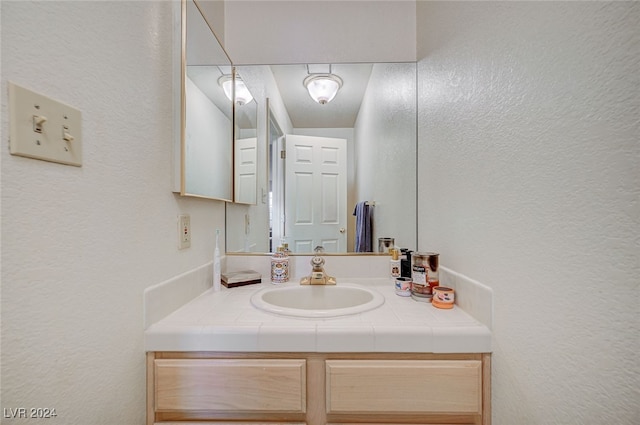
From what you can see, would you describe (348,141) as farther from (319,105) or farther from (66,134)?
(66,134)

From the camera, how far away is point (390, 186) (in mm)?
1306

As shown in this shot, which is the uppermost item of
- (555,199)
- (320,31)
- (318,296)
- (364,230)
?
(320,31)

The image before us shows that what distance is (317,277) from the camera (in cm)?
115

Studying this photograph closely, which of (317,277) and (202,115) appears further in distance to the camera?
(317,277)

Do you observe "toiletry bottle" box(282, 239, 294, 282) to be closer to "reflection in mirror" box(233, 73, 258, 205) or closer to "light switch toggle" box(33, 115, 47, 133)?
"reflection in mirror" box(233, 73, 258, 205)

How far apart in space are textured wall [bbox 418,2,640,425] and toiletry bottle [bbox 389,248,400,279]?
14.1 inches

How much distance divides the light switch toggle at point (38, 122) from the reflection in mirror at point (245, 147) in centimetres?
84

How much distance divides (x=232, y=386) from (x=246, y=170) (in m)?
0.94

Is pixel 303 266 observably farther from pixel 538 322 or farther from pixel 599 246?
pixel 599 246

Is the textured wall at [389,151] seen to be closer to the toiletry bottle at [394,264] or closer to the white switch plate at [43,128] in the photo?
the toiletry bottle at [394,264]

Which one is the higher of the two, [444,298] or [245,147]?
[245,147]

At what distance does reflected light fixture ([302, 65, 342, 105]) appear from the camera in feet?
4.32

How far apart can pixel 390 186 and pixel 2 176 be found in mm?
1248

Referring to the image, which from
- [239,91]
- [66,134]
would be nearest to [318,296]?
[66,134]
